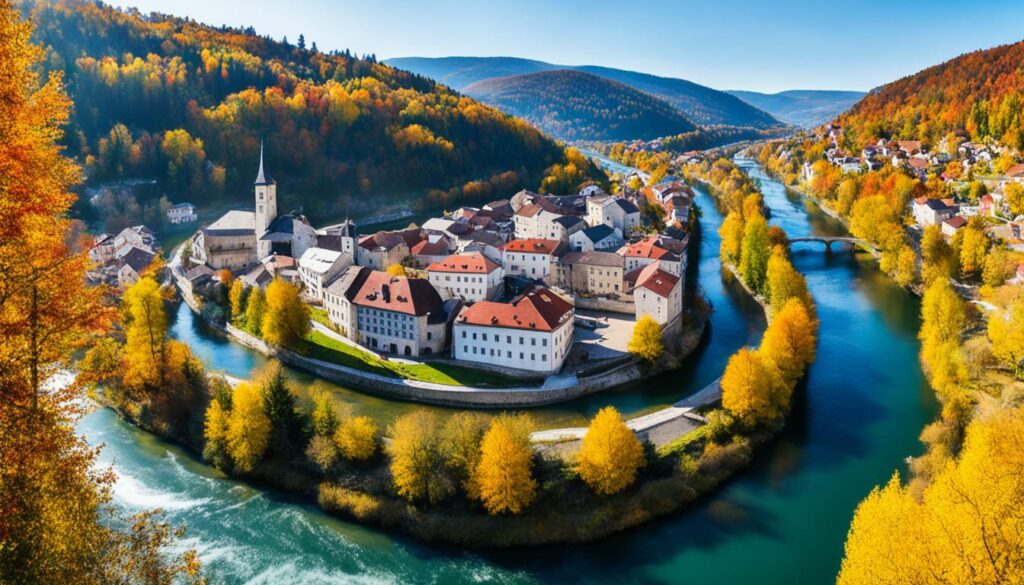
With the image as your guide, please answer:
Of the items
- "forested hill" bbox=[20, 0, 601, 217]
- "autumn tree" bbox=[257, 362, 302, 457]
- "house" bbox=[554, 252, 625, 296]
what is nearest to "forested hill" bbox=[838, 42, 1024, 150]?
"forested hill" bbox=[20, 0, 601, 217]

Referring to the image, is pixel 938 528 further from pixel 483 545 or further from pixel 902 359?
pixel 902 359

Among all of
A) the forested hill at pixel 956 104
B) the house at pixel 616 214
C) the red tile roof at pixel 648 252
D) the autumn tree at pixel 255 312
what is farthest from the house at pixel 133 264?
the forested hill at pixel 956 104

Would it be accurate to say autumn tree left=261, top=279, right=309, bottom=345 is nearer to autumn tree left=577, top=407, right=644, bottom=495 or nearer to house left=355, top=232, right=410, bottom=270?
house left=355, top=232, right=410, bottom=270

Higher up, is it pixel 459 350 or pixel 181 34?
pixel 181 34

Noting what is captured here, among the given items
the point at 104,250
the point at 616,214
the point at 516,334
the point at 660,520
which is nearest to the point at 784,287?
the point at 516,334

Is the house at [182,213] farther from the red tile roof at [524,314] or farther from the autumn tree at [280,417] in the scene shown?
the autumn tree at [280,417]

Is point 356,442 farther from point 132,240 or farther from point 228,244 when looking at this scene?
point 132,240

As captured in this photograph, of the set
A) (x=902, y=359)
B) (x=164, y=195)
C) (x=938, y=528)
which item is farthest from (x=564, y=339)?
(x=164, y=195)

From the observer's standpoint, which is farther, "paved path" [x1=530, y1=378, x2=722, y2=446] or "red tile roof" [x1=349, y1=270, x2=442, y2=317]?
"red tile roof" [x1=349, y1=270, x2=442, y2=317]
